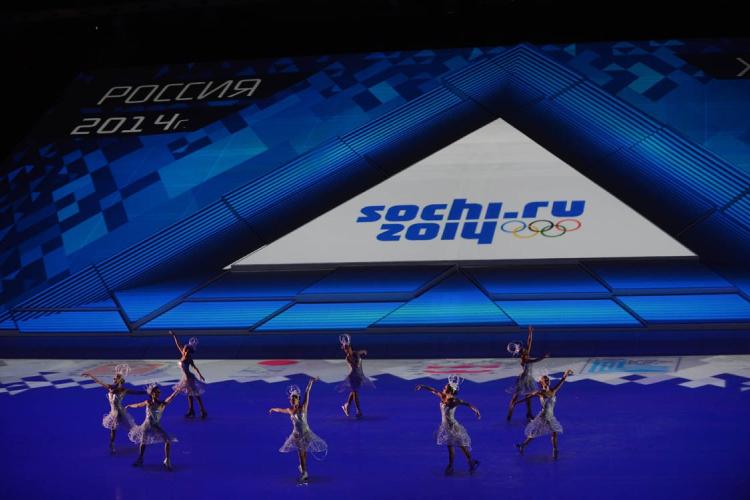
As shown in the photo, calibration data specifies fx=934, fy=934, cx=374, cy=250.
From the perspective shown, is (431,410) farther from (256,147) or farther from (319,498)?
(256,147)

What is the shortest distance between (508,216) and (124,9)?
32.1 ft

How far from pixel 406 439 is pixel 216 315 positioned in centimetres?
720

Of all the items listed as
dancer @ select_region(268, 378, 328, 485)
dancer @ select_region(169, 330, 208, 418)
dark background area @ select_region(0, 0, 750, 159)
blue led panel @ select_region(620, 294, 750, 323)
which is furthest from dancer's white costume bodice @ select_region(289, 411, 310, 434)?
dark background area @ select_region(0, 0, 750, 159)

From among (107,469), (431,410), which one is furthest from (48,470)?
(431,410)

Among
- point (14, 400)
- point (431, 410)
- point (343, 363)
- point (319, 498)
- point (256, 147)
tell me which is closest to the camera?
point (319, 498)

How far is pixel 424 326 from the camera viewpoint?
16.5 m

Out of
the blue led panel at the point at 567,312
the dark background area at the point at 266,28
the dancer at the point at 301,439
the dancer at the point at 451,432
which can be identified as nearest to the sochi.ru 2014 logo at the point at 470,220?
the blue led panel at the point at 567,312

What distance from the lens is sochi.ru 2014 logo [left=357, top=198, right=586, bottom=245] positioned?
58.2 feet

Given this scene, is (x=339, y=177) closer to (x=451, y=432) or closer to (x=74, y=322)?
(x=74, y=322)

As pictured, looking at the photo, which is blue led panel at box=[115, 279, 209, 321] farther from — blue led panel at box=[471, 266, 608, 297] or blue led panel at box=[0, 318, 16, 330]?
blue led panel at box=[471, 266, 608, 297]

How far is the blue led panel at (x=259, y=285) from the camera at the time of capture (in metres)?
17.8

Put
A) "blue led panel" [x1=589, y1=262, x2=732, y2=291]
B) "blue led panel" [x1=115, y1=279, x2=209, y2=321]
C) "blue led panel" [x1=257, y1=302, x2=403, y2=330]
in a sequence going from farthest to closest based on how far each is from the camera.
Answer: "blue led panel" [x1=115, y1=279, x2=209, y2=321] < "blue led panel" [x1=257, y1=302, x2=403, y2=330] < "blue led panel" [x1=589, y1=262, x2=732, y2=291]

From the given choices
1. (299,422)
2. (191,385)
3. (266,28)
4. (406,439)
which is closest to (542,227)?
(406,439)

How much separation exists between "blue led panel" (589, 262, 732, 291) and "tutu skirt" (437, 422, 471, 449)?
25.4ft
